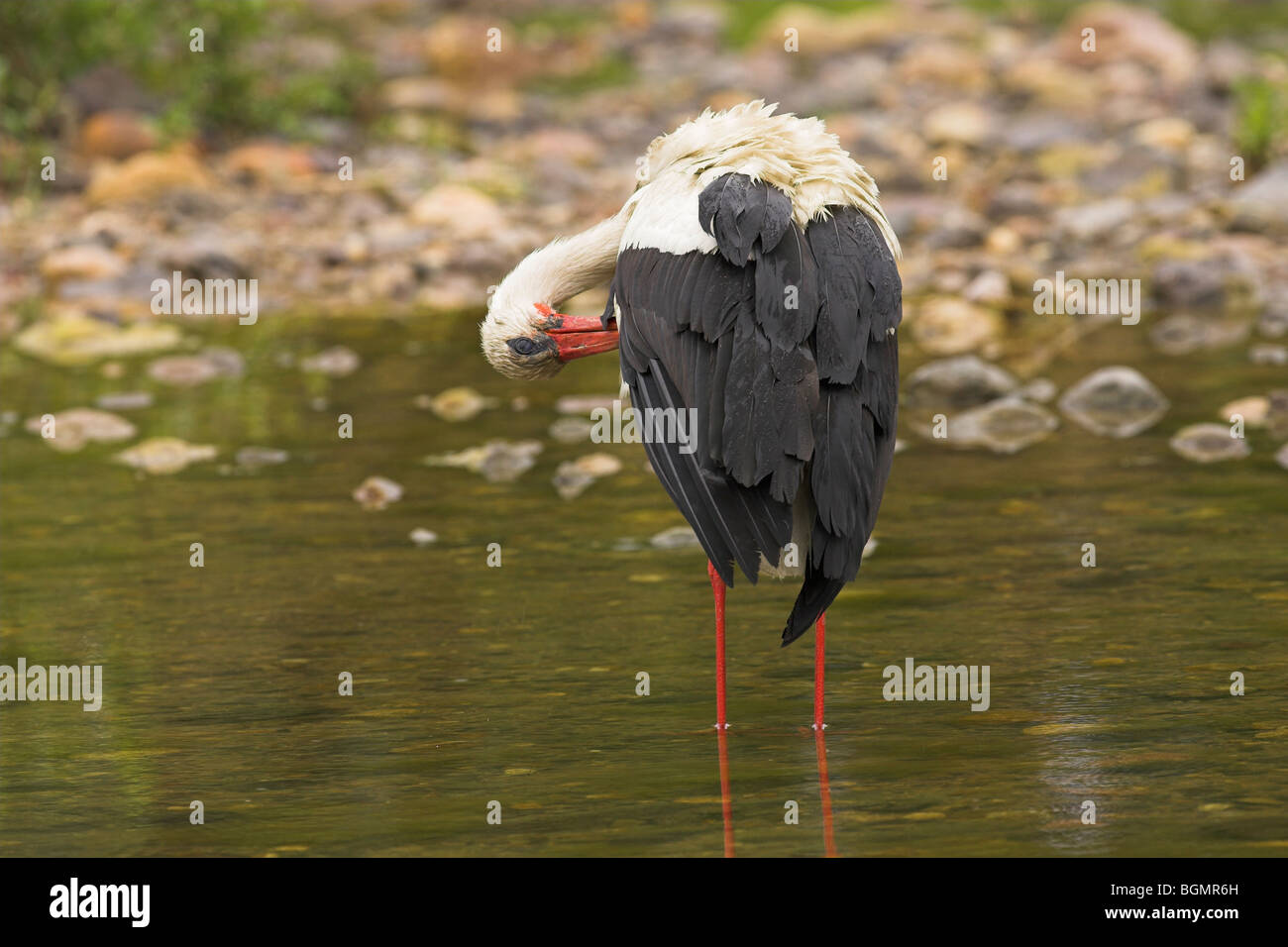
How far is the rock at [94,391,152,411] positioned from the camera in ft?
39.1

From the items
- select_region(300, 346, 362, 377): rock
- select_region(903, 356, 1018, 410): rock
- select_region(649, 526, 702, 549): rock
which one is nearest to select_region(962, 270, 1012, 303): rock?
select_region(903, 356, 1018, 410): rock

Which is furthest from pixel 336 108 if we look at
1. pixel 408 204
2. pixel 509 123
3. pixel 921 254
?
pixel 921 254

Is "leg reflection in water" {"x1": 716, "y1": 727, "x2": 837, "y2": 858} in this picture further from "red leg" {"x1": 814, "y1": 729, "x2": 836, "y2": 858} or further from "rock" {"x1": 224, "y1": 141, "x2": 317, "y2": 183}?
"rock" {"x1": 224, "y1": 141, "x2": 317, "y2": 183}

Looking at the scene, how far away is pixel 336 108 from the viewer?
24406 mm

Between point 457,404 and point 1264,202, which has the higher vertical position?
point 1264,202

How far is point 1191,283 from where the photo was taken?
46.7 feet

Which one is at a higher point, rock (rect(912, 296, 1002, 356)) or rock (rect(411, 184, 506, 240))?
rock (rect(411, 184, 506, 240))

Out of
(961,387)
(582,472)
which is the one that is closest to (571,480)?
(582,472)

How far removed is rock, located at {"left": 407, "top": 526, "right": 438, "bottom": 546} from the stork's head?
1.78 m

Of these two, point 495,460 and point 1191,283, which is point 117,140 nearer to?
point 1191,283

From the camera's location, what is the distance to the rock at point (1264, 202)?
15.6 m

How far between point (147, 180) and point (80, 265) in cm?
292

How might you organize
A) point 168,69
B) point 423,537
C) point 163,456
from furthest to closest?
point 168,69
point 163,456
point 423,537

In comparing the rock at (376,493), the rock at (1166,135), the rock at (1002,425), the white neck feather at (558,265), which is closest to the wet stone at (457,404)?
the rock at (376,493)
